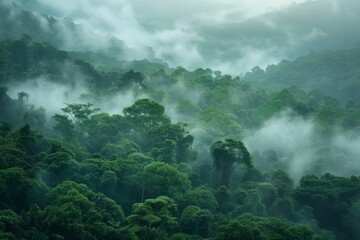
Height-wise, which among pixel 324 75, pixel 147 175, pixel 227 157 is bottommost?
pixel 147 175

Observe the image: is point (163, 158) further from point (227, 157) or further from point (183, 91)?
point (183, 91)

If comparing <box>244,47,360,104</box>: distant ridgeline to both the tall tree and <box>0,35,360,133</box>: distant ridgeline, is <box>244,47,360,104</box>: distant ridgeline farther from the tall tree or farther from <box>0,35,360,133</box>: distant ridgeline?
the tall tree

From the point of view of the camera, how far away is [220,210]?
1898 inches

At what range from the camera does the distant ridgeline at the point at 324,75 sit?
12050 cm

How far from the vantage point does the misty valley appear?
35.1 metres

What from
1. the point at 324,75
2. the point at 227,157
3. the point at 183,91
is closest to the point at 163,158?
the point at 227,157

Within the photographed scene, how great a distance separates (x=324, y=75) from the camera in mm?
132750

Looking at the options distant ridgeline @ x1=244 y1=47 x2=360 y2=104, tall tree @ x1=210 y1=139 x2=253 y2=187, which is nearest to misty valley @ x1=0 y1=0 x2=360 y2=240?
tall tree @ x1=210 y1=139 x2=253 y2=187

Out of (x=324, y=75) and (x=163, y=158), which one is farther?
(x=324, y=75)

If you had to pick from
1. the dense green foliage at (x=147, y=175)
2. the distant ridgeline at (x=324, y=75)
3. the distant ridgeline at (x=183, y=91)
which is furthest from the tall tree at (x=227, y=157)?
the distant ridgeline at (x=324, y=75)

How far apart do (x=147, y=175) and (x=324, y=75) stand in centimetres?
10113

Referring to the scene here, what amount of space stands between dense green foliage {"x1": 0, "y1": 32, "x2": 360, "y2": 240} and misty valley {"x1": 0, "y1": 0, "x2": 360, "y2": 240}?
136mm

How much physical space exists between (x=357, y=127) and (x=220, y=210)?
4000 cm

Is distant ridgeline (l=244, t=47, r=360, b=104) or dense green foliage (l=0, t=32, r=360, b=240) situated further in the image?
distant ridgeline (l=244, t=47, r=360, b=104)
